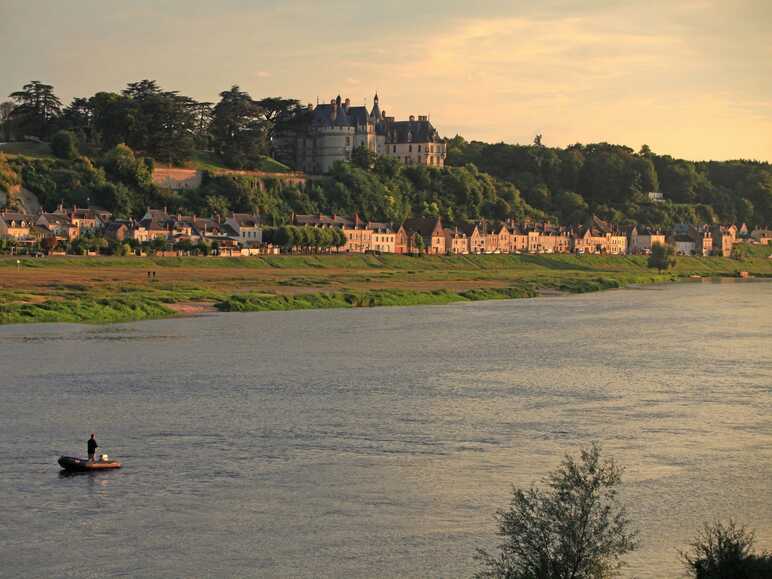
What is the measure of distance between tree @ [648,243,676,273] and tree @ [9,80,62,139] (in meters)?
83.4

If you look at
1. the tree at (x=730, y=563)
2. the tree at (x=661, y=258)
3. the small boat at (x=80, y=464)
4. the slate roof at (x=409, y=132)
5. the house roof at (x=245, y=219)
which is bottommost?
the small boat at (x=80, y=464)

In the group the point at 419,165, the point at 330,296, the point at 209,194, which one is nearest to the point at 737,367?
the point at 330,296

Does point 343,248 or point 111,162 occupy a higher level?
point 111,162

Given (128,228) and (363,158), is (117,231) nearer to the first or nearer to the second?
(128,228)

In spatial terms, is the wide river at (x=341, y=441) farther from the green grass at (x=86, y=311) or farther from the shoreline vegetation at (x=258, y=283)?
the shoreline vegetation at (x=258, y=283)

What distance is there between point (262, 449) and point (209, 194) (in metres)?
116

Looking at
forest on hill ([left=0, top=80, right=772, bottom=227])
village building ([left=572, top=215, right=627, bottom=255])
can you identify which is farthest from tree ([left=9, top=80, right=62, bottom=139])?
village building ([left=572, top=215, right=627, bottom=255])

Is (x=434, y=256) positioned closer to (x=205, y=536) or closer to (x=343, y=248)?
(x=343, y=248)

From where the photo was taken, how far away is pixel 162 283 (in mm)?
94750

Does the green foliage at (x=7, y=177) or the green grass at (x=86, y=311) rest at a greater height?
the green foliage at (x=7, y=177)

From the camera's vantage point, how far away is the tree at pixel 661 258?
564ft

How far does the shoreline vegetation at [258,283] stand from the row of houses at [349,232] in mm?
7047

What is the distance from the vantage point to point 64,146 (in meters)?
148

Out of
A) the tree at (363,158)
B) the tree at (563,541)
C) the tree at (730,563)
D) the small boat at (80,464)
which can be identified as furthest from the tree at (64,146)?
the tree at (730,563)
